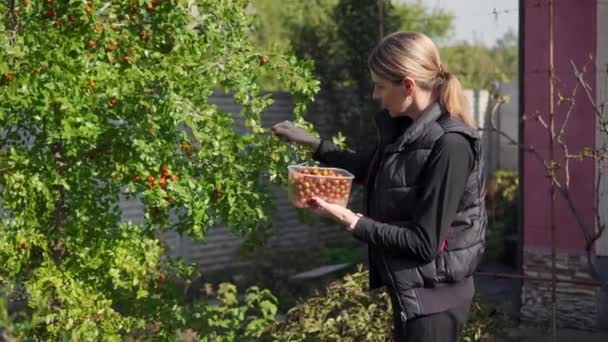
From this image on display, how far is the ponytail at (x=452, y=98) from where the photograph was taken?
362 cm

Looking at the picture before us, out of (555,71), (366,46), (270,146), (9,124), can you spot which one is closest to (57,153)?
(9,124)

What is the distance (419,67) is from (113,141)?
6.32ft

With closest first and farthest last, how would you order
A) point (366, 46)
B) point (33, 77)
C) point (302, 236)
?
point (33, 77) < point (366, 46) < point (302, 236)

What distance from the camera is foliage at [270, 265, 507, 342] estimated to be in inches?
228

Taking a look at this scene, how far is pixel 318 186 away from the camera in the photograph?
3.70 metres

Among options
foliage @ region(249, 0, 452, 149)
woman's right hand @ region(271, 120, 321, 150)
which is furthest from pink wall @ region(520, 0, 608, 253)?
foliage @ region(249, 0, 452, 149)

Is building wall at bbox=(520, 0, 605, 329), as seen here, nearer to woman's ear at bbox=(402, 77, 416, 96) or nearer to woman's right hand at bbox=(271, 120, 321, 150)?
woman's right hand at bbox=(271, 120, 321, 150)

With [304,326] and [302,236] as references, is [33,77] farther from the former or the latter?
[302,236]

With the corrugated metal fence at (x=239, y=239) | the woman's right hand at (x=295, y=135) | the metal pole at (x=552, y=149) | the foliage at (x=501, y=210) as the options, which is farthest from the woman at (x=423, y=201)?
the foliage at (x=501, y=210)

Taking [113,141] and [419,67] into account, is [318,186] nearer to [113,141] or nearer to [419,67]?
[419,67]

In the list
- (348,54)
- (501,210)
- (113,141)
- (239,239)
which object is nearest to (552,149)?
(113,141)

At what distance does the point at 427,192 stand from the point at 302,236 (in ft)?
29.9

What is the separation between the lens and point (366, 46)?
11.7 metres

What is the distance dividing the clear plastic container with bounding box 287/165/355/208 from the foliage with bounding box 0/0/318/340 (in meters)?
1.00
